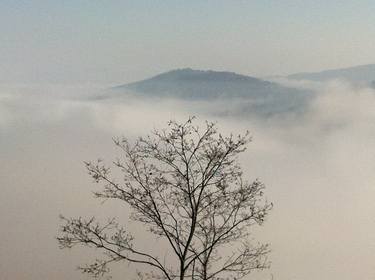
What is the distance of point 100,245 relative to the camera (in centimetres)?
829

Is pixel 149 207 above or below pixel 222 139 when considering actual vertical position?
below

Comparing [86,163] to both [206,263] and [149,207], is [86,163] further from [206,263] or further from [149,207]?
[206,263]

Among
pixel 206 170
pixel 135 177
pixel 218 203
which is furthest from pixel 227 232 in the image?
pixel 135 177

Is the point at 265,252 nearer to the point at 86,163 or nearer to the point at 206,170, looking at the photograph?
the point at 206,170

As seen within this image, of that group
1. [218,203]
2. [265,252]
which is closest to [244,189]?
[218,203]

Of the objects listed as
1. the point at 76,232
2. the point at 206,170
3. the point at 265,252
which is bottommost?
the point at 265,252

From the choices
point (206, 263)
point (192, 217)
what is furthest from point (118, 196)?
point (206, 263)

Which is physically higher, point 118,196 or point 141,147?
point 141,147

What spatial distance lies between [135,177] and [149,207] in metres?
0.52

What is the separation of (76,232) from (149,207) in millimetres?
1173

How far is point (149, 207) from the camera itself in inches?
332

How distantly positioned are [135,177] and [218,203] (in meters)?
1.36

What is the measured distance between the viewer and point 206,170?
27.4 ft

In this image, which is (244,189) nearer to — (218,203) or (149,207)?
(218,203)
